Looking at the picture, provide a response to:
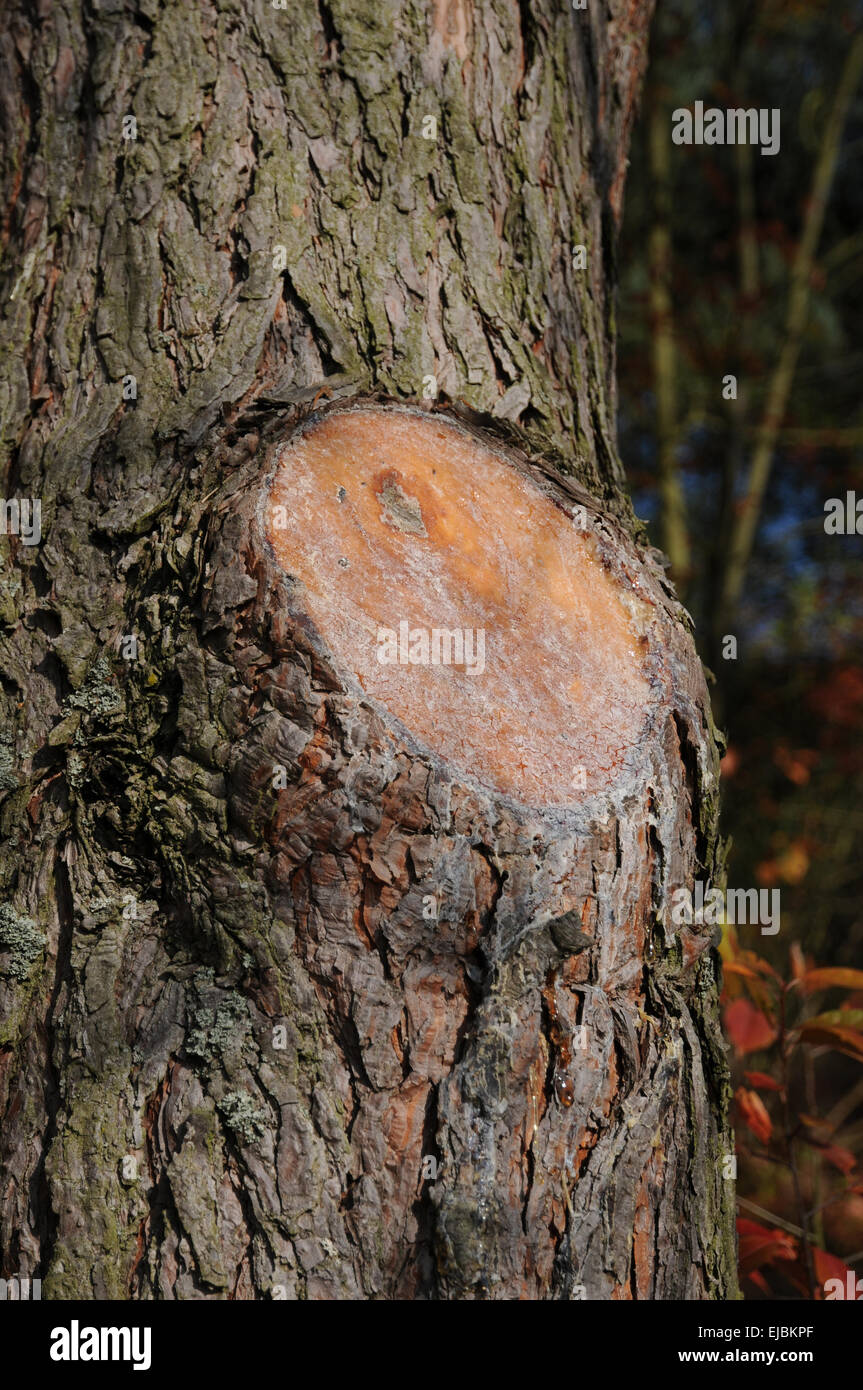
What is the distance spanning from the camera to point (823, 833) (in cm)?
559

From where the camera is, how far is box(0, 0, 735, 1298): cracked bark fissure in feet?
3.97

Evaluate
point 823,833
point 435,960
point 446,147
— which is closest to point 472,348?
point 446,147

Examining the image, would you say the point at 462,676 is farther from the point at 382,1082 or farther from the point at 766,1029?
the point at 766,1029

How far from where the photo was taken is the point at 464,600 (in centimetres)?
139

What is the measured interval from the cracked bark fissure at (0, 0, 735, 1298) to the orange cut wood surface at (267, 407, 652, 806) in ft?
0.14

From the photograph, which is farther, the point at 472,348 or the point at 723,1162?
the point at 472,348

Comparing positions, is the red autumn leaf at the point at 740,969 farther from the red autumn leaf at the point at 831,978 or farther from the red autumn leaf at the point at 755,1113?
the red autumn leaf at the point at 755,1113

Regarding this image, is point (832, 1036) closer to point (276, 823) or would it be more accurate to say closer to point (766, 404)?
point (276, 823)

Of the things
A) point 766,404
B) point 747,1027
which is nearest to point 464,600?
point 747,1027

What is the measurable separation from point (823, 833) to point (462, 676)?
4.87m

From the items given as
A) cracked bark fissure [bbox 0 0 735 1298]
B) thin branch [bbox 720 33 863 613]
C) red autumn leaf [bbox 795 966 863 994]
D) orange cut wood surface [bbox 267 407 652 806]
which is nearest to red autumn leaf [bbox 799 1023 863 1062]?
red autumn leaf [bbox 795 966 863 994]

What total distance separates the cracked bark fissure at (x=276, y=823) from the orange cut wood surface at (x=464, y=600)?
43 mm

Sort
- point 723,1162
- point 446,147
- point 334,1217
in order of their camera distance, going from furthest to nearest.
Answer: point 446,147 < point 723,1162 < point 334,1217
